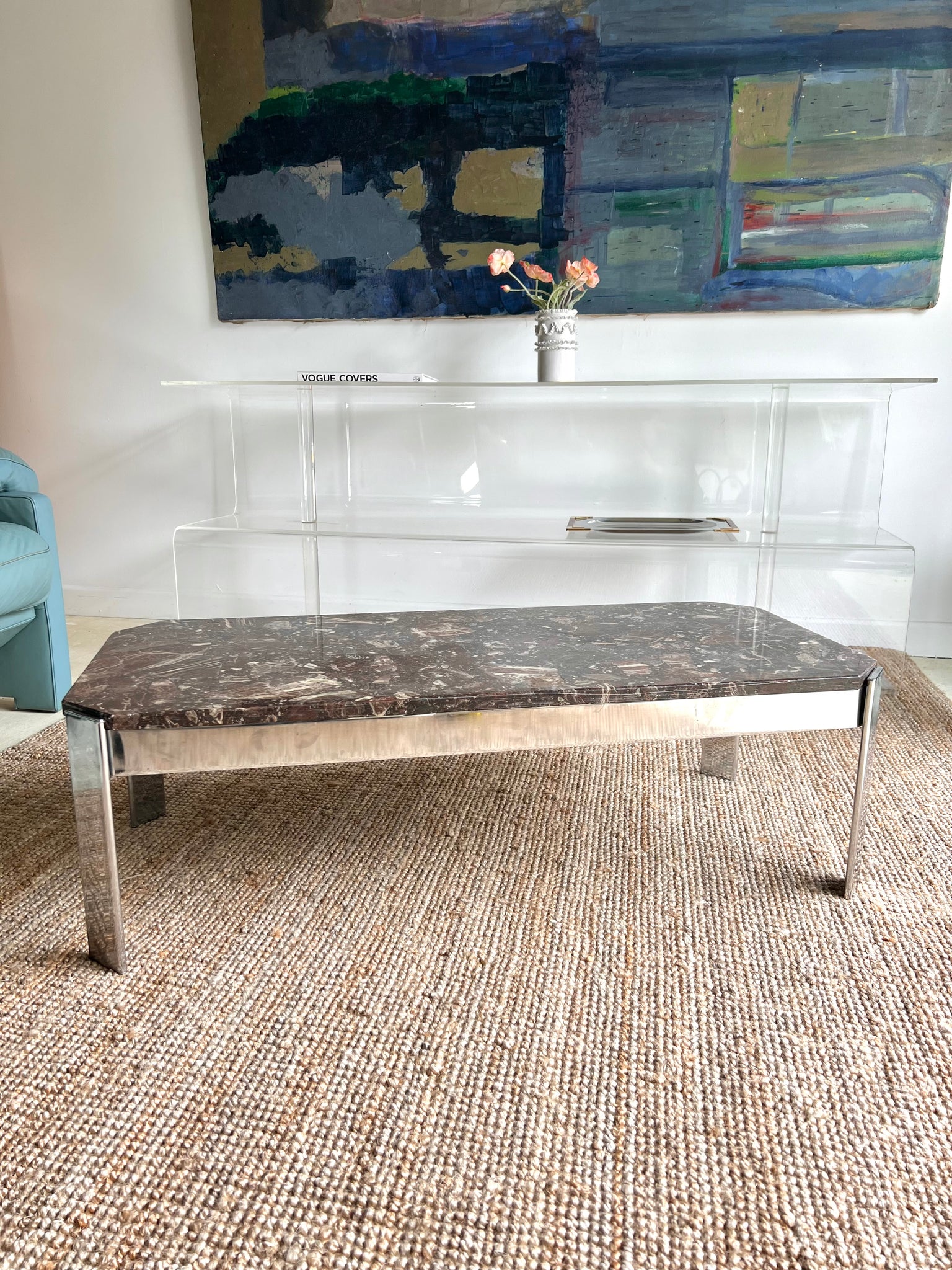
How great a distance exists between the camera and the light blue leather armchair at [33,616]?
206 centimetres

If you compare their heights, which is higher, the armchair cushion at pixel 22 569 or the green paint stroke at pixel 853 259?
the green paint stroke at pixel 853 259

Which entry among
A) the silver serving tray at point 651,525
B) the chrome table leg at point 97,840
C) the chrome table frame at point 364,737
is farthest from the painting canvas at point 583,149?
the chrome table leg at point 97,840

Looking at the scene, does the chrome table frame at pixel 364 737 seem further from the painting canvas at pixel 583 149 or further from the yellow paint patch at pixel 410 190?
the yellow paint patch at pixel 410 190

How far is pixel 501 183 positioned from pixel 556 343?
1.92 feet

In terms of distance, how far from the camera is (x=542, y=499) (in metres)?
2.87

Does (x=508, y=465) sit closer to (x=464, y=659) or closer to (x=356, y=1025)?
(x=464, y=659)

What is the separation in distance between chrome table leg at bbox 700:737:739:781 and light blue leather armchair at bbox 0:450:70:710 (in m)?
1.55

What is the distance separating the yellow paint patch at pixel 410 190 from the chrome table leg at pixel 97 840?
2224mm

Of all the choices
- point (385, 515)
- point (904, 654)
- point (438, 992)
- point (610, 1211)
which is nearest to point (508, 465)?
point (385, 515)

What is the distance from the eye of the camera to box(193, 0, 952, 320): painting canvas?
2.44m

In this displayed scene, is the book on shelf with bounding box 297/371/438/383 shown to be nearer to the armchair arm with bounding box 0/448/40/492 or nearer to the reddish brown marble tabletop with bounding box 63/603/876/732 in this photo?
the armchair arm with bounding box 0/448/40/492

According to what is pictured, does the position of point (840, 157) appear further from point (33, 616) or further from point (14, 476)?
point (33, 616)

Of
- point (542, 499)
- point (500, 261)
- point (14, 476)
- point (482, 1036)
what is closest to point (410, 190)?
point (500, 261)

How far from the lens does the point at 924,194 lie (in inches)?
96.7
